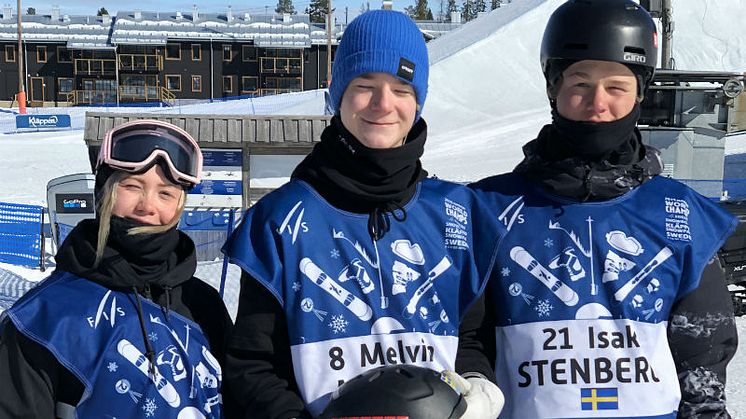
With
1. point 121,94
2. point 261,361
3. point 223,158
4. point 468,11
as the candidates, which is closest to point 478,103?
point 223,158

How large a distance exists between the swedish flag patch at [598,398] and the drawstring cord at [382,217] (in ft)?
2.59

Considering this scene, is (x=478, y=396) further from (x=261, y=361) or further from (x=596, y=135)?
(x=596, y=135)

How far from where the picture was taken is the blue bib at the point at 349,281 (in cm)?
220

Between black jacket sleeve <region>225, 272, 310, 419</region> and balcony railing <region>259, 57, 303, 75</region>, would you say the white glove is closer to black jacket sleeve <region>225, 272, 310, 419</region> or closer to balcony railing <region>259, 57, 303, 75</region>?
black jacket sleeve <region>225, 272, 310, 419</region>

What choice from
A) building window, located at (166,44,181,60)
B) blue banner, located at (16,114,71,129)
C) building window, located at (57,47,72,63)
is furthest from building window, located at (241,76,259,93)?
blue banner, located at (16,114,71,129)

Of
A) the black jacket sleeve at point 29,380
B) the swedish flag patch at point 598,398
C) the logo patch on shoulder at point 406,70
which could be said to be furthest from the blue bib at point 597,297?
the black jacket sleeve at point 29,380

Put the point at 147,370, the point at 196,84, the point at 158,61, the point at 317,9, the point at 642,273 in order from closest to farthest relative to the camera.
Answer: the point at 147,370, the point at 642,273, the point at 158,61, the point at 196,84, the point at 317,9

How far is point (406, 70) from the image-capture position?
2295 millimetres

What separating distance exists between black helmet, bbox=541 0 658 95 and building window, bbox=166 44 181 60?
51.2m

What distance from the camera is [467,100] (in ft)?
103

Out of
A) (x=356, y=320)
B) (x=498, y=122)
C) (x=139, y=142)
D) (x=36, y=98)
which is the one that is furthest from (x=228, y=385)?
(x=36, y=98)

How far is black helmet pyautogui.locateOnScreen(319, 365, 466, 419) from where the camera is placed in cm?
179

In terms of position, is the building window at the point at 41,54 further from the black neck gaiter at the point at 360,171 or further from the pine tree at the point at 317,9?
the black neck gaiter at the point at 360,171

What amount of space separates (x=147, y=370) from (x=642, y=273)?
154 cm
